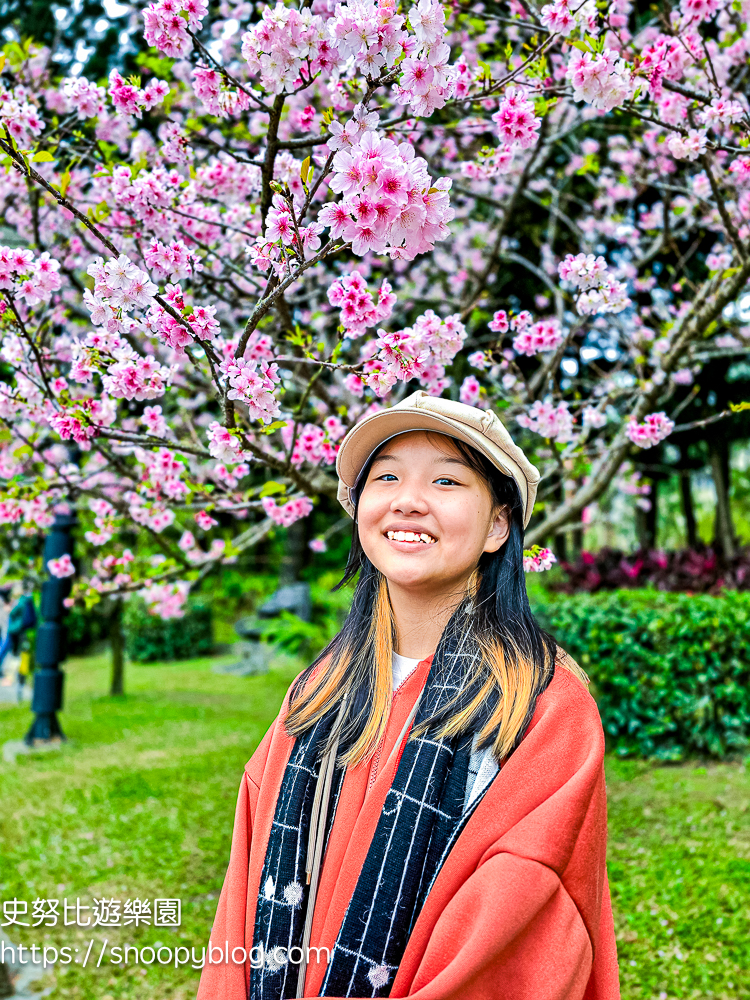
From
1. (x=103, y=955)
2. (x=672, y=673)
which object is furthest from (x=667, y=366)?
(x=103, y=955)

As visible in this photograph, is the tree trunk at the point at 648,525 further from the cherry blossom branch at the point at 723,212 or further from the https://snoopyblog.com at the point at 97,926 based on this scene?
the https://snoopyblog.com at the point at 97,926

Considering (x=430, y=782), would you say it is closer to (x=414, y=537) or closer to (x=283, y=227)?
(x=414, y=537)

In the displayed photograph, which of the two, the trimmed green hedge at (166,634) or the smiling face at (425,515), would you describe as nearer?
the smiling face at (425,515)

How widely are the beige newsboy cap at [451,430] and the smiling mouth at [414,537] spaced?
225 millimetres

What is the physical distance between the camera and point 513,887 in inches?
49.6

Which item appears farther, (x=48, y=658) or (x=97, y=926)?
(x=48, y=658)

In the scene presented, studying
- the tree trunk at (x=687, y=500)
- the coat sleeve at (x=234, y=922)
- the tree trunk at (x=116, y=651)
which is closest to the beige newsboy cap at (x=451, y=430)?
the coat sleeve at (x=234, y=922)

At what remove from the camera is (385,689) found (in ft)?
5.56

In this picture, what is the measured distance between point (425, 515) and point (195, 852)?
355cm

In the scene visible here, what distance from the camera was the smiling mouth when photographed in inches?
65.2

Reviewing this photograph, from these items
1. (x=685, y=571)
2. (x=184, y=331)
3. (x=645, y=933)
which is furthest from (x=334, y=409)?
(x=685, y=571)

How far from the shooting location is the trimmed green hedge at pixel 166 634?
13000mm

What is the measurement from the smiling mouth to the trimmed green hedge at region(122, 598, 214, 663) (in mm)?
11726

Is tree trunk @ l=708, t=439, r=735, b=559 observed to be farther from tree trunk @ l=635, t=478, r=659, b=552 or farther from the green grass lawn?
the green grass lawn
